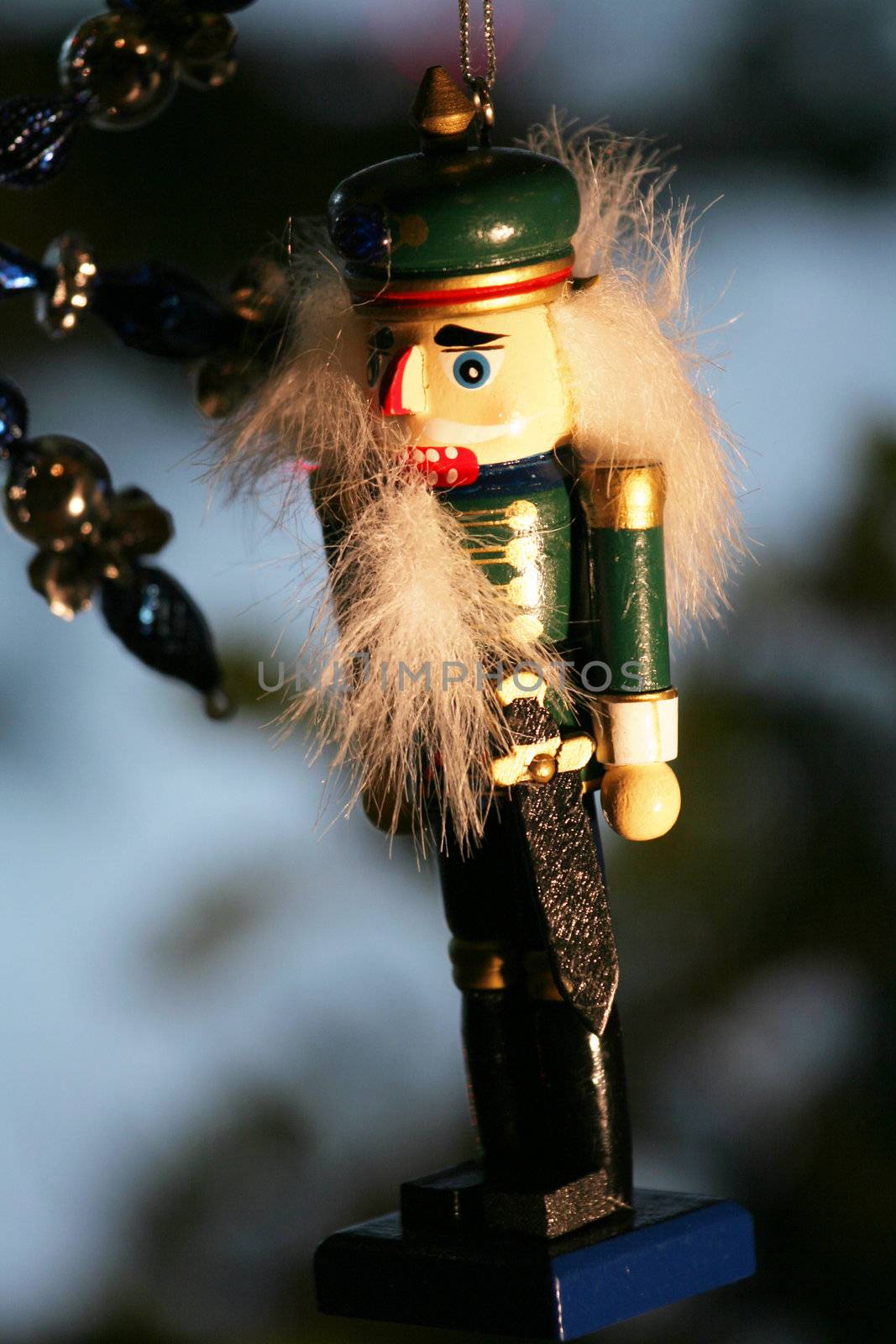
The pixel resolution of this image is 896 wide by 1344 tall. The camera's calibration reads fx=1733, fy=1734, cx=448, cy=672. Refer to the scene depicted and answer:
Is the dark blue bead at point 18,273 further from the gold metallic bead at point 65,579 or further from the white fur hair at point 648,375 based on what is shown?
the white fur hair at point 648,375

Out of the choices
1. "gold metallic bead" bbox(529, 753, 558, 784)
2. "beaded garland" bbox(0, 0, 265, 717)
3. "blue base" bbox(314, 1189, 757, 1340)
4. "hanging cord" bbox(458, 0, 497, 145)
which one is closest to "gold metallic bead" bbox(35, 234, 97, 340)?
"beaded garland" bbox(0, 0, 265, 717)

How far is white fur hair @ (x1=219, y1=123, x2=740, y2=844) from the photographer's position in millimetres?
849

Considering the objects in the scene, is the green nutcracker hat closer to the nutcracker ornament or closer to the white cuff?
the nutcracker ornament

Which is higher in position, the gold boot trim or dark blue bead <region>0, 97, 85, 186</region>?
dark blue bead <region>0, 97, 85, 186</region>

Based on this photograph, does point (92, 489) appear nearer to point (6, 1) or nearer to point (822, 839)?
point (6, 1)

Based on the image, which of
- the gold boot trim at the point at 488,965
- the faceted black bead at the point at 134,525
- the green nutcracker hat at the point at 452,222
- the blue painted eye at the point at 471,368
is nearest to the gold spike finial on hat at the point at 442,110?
the green nutcracker hat at the point at 452,222

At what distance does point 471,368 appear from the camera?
84cm

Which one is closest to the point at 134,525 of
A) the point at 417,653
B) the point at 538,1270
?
the point at 417,653

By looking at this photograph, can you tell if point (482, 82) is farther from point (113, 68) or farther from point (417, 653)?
point (417, 653)

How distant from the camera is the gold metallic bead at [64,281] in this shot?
2.72 ft

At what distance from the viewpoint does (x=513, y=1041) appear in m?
0.94

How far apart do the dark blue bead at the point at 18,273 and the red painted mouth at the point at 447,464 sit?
0.63ft

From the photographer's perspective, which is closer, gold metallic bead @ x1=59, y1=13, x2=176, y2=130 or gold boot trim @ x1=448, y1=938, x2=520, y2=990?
gold metallic bead @ x1=59, y1=13, x2=176, y2=130

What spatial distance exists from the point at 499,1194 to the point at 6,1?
1.13 metres
